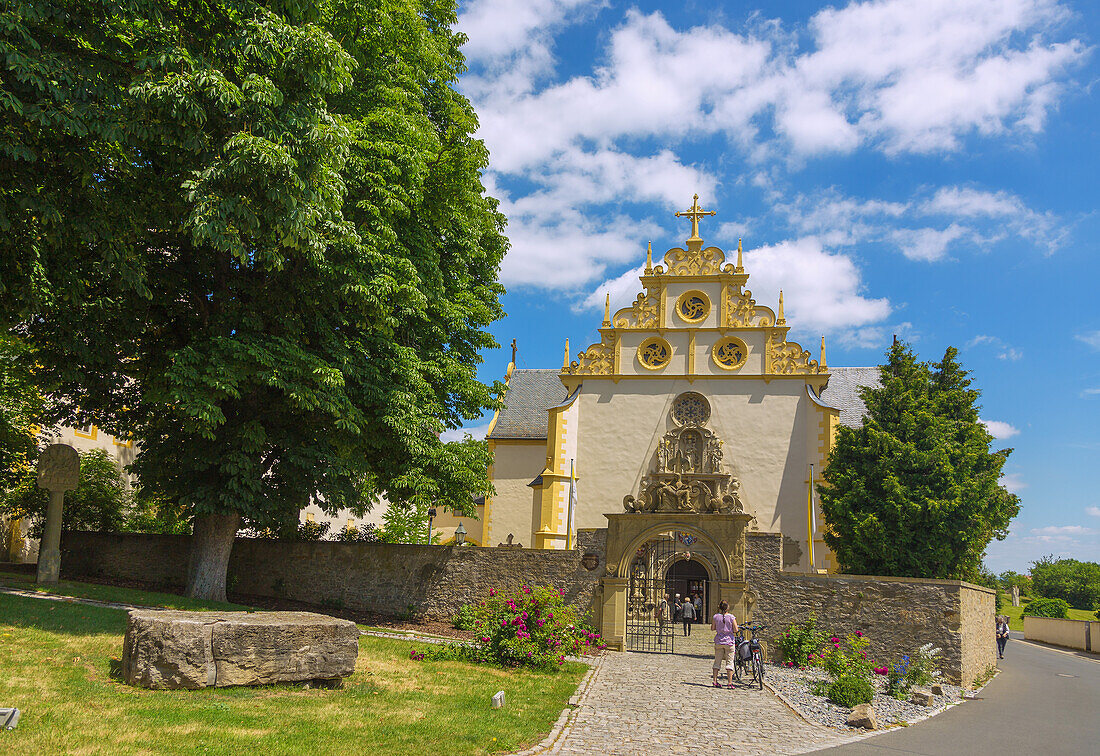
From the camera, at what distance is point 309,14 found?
11.9m

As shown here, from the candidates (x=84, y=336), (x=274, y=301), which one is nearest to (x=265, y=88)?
(x=274, y=301)

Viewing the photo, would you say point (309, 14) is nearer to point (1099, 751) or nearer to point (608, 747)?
point (608, 747)

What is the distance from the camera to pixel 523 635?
13547mm

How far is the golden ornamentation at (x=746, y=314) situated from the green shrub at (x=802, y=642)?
13755 millimetres

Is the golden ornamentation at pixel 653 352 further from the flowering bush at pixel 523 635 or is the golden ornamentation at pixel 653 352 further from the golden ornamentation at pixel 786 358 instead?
the flowering bush at pixel 523 635

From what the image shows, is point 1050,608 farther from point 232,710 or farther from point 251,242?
point 232,710

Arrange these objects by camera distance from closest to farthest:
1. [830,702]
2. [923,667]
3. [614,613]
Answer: [830,702], [923,667], [614,613]

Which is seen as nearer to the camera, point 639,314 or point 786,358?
point 786,358

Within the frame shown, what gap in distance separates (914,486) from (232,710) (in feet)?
69.9

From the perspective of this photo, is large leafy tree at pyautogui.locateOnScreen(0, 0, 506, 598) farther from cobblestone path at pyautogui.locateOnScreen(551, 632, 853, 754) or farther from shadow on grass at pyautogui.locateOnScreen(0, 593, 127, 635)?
cobblestone path at pyautogui.locateOnScreen(551, 632, 853, 754)

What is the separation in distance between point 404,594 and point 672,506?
705 cm

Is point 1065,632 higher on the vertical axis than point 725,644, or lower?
lower

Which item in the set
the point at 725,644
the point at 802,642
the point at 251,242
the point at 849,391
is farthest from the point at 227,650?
the point at 849,391

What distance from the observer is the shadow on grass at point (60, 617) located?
35.1 feet
